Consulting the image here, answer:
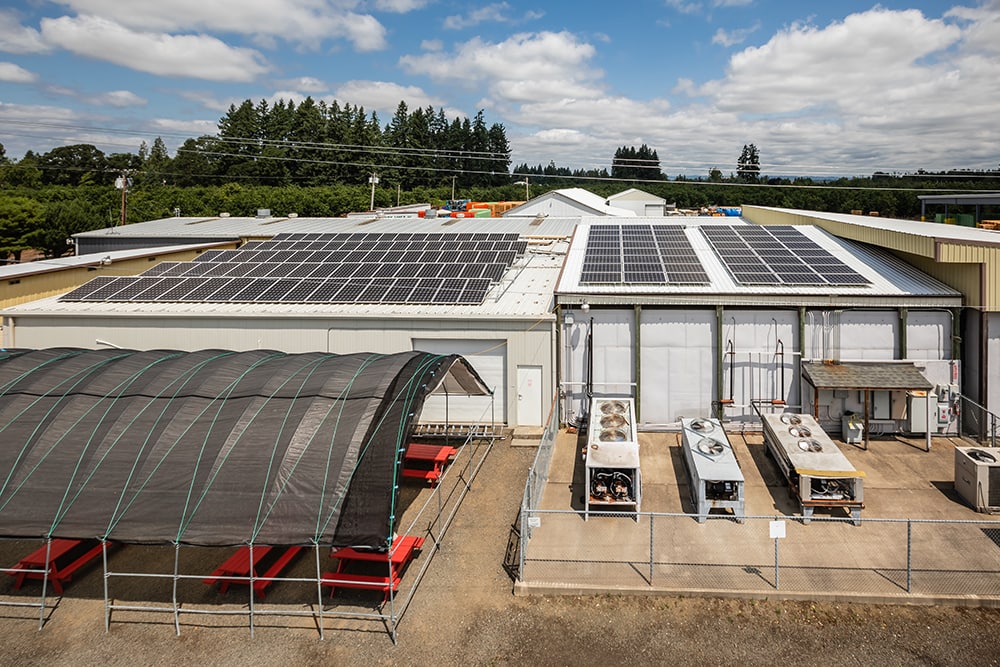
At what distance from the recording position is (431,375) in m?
14.1

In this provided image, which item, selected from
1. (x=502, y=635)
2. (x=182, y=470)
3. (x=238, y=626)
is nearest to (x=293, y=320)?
(x=182, y=470)

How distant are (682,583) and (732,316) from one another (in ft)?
34.2

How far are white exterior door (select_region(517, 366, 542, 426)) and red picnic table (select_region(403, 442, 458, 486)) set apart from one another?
3510 millimetres

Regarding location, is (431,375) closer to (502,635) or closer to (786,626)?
(502,635)

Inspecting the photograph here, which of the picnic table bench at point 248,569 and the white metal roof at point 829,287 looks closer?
the picnic table bench at point 248,569

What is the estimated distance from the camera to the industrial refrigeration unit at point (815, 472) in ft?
46.4

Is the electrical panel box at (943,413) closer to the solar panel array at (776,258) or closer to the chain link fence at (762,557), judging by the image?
the solar panel array at (776,258)

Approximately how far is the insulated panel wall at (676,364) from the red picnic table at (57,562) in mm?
15149

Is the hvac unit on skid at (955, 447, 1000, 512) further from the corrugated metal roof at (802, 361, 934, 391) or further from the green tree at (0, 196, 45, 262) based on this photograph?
the green tree at (0, 196, 45, 262)

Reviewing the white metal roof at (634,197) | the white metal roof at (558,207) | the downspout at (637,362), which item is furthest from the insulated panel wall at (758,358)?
the white metal roof at (634,197)

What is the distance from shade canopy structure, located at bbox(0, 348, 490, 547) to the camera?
36.1 ft

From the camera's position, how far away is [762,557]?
42.2 ft

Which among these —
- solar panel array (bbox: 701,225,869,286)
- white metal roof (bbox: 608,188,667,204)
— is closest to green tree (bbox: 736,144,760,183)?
white metal roof (bbox: 608,188,667,204)

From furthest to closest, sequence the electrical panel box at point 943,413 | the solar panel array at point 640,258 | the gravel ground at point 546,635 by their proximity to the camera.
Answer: the solar panel array at point 640,258 < the electrical panel box at point 943,413 < the gravel ground at point 546,635
